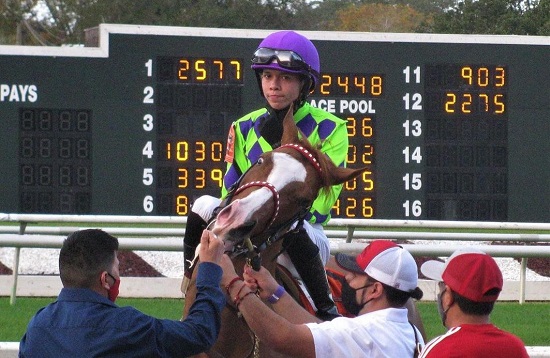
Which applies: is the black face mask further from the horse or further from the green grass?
the green grass

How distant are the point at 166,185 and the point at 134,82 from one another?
1.16m

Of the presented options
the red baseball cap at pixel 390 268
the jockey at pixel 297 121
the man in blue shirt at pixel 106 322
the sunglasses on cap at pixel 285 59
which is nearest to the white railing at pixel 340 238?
the jockey at pixel 297 121

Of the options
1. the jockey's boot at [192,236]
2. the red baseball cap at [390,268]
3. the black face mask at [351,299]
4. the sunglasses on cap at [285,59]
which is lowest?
the black face mask at [351,299]

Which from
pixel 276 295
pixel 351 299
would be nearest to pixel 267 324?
pixel 276 295

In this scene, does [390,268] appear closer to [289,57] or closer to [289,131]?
[289,131]

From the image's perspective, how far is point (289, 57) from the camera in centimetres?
395

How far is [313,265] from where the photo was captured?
12.2 ft

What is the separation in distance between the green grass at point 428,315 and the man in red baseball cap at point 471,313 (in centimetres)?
392

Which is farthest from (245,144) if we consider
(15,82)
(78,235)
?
(15,82)

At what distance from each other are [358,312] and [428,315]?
456 centimetres

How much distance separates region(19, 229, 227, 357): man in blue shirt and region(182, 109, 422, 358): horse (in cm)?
10

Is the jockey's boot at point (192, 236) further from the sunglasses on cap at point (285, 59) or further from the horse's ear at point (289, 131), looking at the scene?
the sunglasses on cap at point (285, 59)

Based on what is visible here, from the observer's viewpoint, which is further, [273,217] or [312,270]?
[312,270]

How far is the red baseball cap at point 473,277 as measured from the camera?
3111 millimetres
